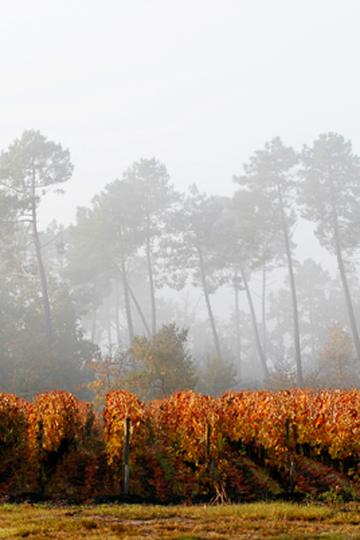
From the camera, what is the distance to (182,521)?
29.7 ft

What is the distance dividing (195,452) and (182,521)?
406 cm

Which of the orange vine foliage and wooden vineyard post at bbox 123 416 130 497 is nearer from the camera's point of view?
wooden vineyard post at bbox 123 416 130 497

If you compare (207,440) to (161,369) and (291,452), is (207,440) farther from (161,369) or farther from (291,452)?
(161,369)

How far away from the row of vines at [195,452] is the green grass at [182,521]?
1242 mm

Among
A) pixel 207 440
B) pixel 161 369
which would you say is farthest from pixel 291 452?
pixel 161 369

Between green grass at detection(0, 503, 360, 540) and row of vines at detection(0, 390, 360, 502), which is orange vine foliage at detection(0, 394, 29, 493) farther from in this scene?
green grass at detection(0, 503, 360, 540)

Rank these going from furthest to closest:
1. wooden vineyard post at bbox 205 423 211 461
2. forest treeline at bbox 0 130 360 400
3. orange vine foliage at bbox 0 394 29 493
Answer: forest treeline at bbox 0 130 360 400
orange vine foliage at bbox 0 394 29 493
wooden vineyard post at bbox 205 423 211 461

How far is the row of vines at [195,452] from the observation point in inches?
473

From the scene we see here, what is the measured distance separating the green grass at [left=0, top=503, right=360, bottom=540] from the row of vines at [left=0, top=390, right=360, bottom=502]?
1.24 meters

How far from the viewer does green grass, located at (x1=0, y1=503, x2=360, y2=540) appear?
802 cm

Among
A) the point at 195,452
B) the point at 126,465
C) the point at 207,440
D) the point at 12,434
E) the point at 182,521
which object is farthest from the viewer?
the point at 12,434

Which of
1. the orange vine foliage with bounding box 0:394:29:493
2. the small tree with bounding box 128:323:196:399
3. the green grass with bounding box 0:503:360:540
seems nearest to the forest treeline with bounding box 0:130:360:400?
the small tree with bounding box 128:323:196:399

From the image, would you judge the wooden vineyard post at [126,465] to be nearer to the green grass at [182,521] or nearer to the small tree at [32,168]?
the green grass at [182,521]

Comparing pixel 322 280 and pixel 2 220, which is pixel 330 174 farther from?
→ pixel 322 280
